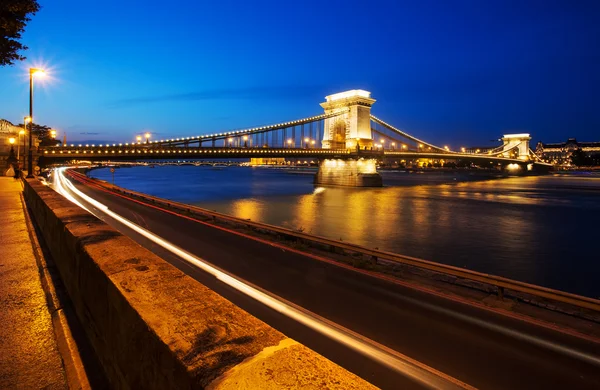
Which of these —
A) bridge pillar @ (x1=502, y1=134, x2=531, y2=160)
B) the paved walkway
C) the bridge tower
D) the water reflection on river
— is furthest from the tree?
bridge pillar @ (x1=502, y1=134, x2=531, y2=160)

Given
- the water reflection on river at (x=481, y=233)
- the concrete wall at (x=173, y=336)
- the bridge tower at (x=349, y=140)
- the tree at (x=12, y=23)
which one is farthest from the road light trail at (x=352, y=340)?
the bridge tower at (x=349, y=140)

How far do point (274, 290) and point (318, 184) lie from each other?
65.4 m

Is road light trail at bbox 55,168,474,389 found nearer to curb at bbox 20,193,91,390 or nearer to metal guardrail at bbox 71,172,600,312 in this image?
metal guardrail at bbox 71,172,600,312

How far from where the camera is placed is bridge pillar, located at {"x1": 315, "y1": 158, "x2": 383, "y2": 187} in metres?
67.5

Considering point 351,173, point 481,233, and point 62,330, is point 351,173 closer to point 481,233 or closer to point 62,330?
point 481,233

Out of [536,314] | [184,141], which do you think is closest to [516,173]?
[184,141]

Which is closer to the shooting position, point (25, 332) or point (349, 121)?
point (25, 332)

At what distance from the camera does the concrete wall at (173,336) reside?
169 centimetres

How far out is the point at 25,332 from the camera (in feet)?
12.3

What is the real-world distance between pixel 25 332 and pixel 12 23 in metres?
8.75

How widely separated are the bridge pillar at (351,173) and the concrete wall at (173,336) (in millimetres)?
64521

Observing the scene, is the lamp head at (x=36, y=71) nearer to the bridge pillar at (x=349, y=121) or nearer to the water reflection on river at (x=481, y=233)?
the water reflection on river at (x=481, y=233)

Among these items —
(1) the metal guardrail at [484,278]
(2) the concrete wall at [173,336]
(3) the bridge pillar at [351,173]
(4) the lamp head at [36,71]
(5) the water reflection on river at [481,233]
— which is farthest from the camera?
(3) the bridge pillar at [351,173]

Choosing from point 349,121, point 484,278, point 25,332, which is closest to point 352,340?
point 484,278
